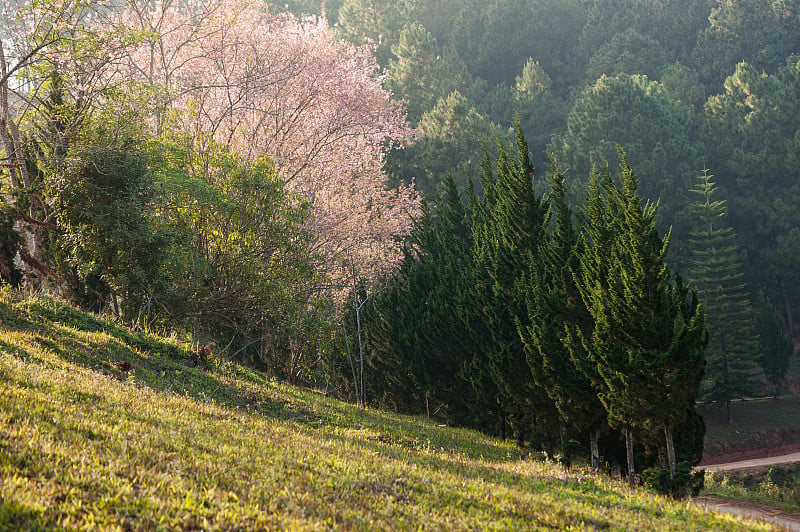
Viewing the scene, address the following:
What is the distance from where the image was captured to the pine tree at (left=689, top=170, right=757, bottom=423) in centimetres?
3578

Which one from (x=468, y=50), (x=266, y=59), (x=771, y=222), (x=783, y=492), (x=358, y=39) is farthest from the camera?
(x=468, y=50)

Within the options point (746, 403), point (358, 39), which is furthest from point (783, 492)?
point (358, 39)

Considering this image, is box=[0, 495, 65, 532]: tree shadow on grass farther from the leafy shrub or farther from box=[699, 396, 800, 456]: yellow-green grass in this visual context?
box=[699, 396, 800, 456]: yellow-green grass

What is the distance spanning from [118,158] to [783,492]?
73.6 feet

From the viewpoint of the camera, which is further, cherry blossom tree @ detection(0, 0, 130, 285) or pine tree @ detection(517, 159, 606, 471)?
cherry blossom tree @ detection(0, 0, 130, 285)

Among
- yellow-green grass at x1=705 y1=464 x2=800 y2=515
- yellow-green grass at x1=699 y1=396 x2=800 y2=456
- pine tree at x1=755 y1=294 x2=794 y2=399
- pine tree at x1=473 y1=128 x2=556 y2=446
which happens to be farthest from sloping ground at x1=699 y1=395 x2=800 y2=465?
pine tree at x1=473 y1=128 x2=556 y2=446

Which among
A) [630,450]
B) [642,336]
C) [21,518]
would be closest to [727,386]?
[630,450]

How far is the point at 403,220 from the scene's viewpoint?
3094cm

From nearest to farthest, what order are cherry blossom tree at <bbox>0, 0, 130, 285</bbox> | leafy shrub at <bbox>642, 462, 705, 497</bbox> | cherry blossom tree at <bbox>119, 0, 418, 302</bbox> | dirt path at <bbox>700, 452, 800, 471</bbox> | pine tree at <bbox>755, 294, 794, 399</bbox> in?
1. leafy shrub at <bbox>642, 462, 705, 497</bbox>
2. cherry blossom tree at <bbox>0, 0, 130, 285</bbox>
3. cherry blossom tree at <bbox>119, 0, 418, 302</bbox>
4. dirt path at <bbox>700, 452, 800, 471</bbox>
5. pine tree at <bbox>755, 294, 794, 399</bbox>

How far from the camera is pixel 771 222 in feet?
140

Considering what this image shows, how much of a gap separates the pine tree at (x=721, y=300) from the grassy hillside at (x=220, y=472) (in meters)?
28.8

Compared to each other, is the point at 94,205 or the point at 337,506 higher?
the point at 94,205

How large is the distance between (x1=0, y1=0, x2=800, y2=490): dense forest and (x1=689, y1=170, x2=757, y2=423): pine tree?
0.68 feet

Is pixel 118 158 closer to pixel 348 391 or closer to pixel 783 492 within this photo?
pixel 348 391
